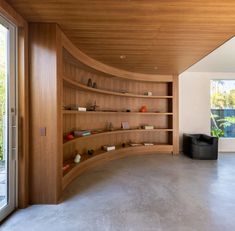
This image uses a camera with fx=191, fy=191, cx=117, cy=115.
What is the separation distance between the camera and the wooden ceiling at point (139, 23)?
220 centimetres

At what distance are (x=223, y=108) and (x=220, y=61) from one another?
6.36ft

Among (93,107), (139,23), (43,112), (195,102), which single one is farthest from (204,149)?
(43,112)

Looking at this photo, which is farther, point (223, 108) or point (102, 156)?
point (223, 108)

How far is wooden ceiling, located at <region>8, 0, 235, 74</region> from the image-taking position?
86.4 inches

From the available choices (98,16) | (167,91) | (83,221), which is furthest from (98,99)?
(83,221)

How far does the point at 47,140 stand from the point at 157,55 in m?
2.79

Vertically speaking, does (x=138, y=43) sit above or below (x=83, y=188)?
above

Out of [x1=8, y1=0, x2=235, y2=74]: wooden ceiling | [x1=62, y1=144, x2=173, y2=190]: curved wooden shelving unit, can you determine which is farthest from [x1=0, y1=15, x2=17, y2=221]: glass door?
[x1=62, y1=144, x2=173, y2=190]: curved wooden shelving unit

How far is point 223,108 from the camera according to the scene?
21.5 ft

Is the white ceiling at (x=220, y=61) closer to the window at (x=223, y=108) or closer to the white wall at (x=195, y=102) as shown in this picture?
the white wall at (x=195, y=102)

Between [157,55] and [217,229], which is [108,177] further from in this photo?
[157,55]

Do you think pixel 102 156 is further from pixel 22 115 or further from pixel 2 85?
pixel 2 85

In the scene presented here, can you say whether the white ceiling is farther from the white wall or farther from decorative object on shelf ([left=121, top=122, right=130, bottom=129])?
decorative object on shelf ([left=121, top=122, right=130, bottom=129])

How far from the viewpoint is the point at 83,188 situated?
3215 millimetres
